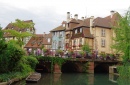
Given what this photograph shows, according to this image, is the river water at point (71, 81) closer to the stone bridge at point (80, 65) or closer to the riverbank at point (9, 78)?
the riverbank at point (9, 78)

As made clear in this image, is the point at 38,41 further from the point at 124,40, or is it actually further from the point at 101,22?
the point at 124,40

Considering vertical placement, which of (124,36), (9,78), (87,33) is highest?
(87,33)

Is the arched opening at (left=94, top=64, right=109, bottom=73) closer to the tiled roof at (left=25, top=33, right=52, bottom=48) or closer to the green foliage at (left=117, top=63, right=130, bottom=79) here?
the green foliage at (left=117, top=63, right=130, bottom=79)

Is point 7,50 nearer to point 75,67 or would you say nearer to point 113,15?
point 75,67

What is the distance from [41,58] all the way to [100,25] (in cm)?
2406

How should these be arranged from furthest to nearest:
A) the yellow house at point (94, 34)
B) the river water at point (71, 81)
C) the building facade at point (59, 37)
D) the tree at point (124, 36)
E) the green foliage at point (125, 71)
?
the building facade at point (59, 37) → the yellow house at point (94, 34) → the tree at point (124, 36) → the green foliage at point (125, 71) → the river water at point (71, 81)

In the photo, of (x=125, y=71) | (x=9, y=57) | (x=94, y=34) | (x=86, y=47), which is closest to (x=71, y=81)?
(x=125, y=71)

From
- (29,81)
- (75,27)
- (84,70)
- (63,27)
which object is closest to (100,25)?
(75,27)

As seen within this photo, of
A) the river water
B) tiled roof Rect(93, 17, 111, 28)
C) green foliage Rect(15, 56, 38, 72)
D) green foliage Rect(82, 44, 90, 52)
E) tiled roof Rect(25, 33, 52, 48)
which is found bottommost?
the river water

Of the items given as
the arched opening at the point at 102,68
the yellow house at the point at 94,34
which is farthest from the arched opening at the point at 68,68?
the yellow house at the point at 94,34

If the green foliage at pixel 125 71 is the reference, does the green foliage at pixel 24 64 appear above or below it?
above

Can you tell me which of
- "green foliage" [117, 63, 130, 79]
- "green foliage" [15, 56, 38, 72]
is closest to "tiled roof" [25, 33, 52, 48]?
"green foliage" [15, 56, 38, 72]

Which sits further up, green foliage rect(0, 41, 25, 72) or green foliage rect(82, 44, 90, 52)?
green foliage rect(82, 44, 90, 52)

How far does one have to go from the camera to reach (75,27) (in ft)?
212
